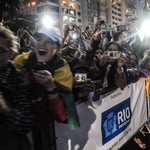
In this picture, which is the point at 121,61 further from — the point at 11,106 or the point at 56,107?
the point at 11,106

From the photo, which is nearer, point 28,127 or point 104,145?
point 28,127

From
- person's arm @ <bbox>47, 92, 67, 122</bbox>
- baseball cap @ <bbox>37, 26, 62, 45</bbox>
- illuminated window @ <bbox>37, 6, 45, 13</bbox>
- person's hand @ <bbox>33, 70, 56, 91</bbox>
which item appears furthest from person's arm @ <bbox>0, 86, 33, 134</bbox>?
illuminated window @ <bbox>37, 6, 45, 13</bbox>

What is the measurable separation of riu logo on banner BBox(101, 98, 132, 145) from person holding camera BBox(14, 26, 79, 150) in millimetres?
1363

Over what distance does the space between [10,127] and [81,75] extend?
5.46 feet

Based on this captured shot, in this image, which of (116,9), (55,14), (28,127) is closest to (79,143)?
(28,127)

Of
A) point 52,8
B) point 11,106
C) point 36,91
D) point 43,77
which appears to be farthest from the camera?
point 52,8

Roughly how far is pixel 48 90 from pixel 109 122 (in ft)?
6.19

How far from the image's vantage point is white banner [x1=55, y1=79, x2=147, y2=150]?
10.0 ft

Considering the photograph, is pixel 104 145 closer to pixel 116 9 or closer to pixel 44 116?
pixel 44 116

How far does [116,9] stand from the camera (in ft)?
543

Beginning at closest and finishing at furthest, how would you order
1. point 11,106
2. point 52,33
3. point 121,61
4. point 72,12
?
point 11,106
point 52,33
point 121,61
point 72,12

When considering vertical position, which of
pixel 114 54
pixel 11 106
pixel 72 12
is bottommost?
pixel 11 106

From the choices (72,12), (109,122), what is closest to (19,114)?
(109,122)

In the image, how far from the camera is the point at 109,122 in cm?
382
